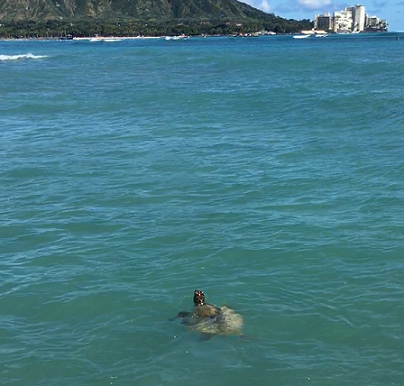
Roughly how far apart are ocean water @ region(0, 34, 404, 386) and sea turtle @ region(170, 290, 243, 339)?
0.27 m

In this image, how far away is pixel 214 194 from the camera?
24500 millimetres

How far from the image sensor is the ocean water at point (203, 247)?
44.4ft

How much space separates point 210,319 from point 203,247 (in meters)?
4.80

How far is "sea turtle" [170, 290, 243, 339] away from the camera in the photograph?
14344mm

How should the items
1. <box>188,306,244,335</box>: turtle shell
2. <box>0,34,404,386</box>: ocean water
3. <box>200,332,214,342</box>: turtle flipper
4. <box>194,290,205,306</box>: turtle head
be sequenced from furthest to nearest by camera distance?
<box>194,290,205,306</box>: turtle head
<box>188,306,244,335</box>: turtle shell
<box>200,332,214,342</box>: turtle flipper
<box>0,34,404,386</box>: ocean water

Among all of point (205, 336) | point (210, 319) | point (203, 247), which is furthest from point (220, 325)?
point (203, 247)

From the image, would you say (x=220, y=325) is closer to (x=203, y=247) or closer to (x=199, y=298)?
(x=199, y=298)

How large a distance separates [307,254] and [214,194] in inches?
265

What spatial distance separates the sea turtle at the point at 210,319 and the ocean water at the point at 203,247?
272mm

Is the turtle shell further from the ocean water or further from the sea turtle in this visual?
the ocean water

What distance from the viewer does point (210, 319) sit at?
14609 millimetres

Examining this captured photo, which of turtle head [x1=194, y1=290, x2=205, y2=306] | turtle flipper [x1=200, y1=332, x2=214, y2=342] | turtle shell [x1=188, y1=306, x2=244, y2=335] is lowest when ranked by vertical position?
turtle flipper [x1=200, y1=332, x2=214, y2=342]

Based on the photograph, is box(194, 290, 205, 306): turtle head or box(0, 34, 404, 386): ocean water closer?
box(0, 34, 404, 386): ocean water

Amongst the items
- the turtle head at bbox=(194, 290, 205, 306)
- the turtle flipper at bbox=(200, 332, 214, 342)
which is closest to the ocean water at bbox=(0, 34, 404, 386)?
the turtle flipper at bbox=(200, 332, 214, 342)
